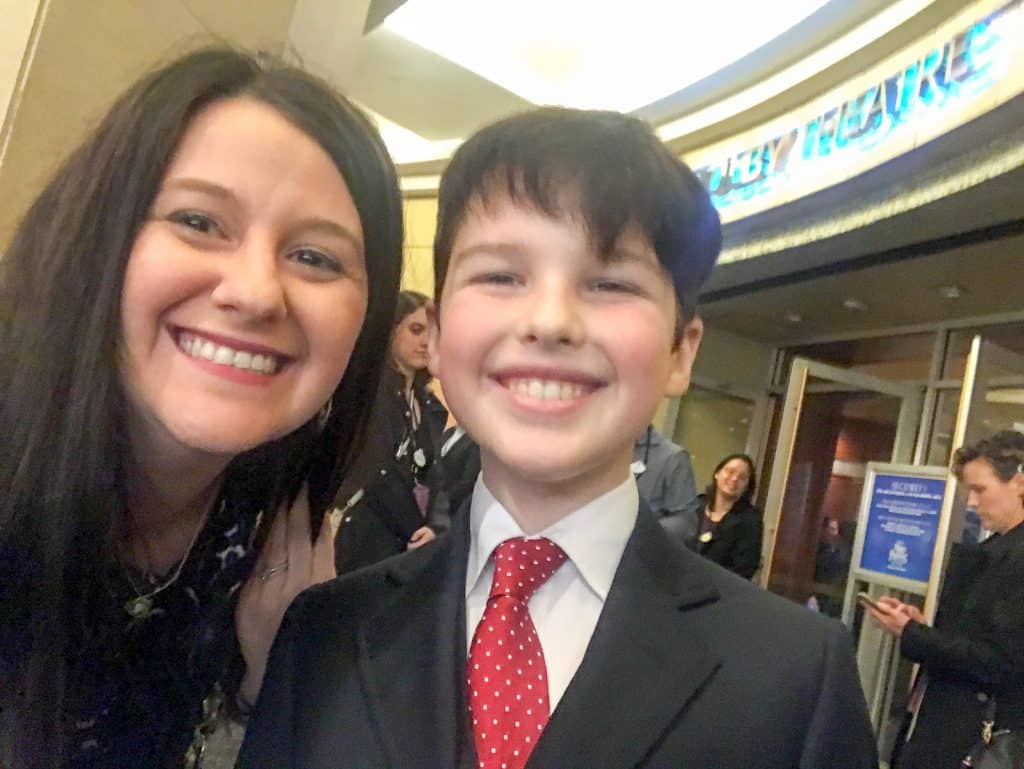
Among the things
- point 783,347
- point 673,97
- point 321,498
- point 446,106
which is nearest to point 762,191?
point 673,97

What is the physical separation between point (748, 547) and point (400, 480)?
10.3 feet

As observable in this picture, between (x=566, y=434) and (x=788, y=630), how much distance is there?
320mm

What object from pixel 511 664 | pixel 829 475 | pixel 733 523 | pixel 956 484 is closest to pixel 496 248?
pixel 511 664

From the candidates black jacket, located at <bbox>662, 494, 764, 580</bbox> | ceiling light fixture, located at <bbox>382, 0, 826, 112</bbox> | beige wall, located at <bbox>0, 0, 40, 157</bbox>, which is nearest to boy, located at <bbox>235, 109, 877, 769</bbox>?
beige wall, located at <bbox>0, 0, 40, 157</bbox>

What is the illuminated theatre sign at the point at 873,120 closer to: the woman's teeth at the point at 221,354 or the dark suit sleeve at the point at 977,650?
the dark suit sleeve at the point at 977,650

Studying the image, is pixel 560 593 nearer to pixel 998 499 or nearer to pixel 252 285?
pixel 252 285

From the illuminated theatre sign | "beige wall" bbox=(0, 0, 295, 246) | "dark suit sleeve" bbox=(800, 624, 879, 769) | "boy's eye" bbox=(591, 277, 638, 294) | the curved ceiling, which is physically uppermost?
the curved ceiling

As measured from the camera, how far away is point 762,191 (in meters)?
4.91

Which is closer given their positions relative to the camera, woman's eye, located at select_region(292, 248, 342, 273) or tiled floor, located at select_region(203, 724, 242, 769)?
woman's eye, located at select_region(292, 248, 342, 273)

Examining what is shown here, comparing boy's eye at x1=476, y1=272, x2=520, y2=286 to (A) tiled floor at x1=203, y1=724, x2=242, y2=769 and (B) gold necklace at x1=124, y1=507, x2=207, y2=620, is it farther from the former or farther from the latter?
(A) tiled floor at x1=203, y1=724, x2=242, y2=769

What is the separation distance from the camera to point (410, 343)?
270cm

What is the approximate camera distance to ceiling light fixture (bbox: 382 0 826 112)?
4.74m

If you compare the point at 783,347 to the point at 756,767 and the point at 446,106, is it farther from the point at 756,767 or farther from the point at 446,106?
the point at 756,767

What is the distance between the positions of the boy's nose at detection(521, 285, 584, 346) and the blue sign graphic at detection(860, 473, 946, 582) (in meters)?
3.95
